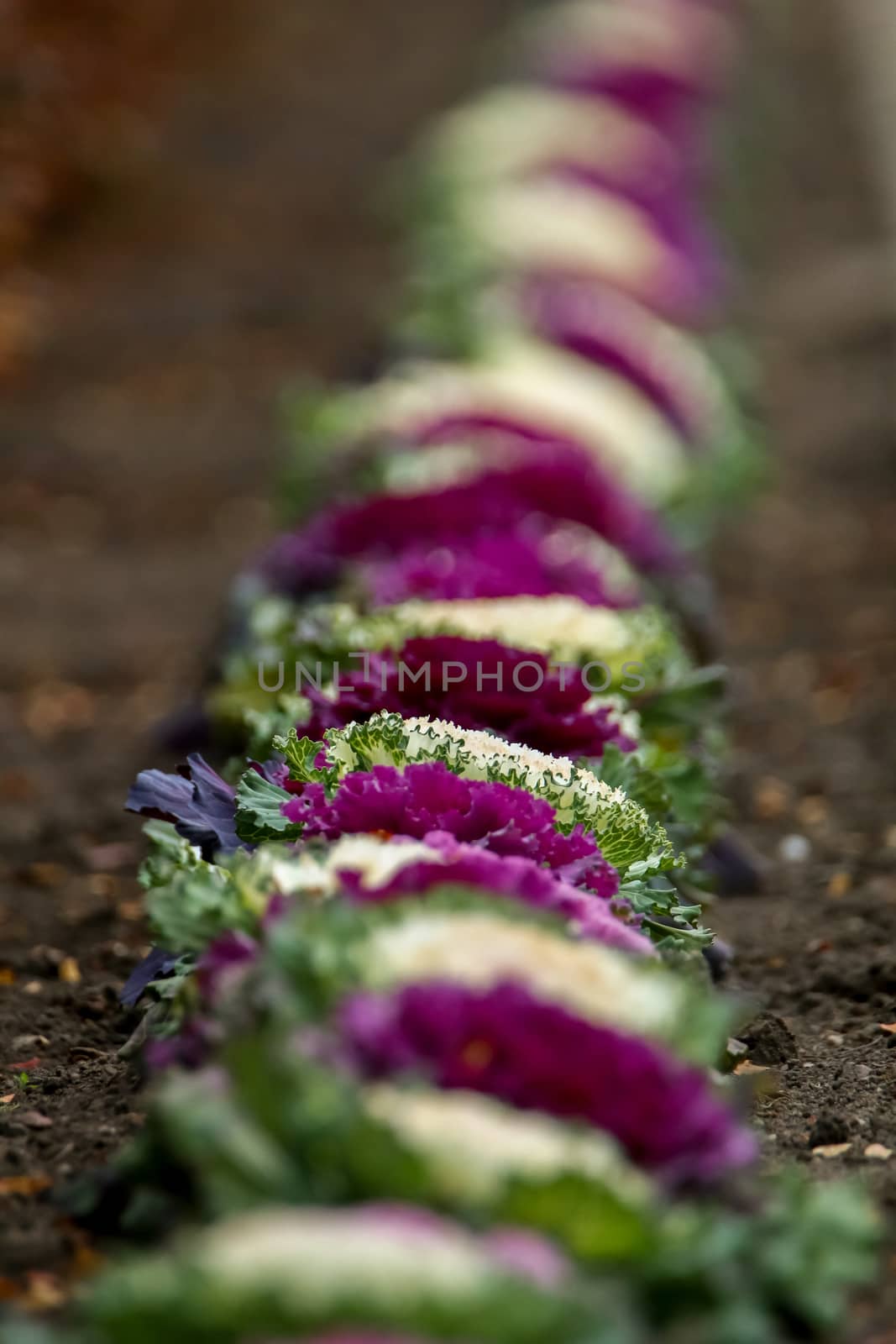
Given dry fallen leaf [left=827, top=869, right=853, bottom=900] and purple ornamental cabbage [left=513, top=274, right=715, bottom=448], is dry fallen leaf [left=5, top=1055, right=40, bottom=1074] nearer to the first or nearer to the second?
dry fallen leaf [left=827, top=869, right=853, bottom=900]

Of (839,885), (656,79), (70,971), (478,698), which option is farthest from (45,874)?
(656,79)

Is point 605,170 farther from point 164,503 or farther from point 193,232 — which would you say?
point 164,503

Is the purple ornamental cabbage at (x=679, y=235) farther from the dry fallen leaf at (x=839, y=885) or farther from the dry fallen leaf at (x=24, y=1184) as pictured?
the dry fallen leaf at (x=24, y=1184)

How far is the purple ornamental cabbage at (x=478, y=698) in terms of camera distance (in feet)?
12.1

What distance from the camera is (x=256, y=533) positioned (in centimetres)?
815

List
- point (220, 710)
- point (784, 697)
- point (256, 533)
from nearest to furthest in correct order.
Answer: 1. point (220, 710)
2. point (784, 697)
3. point (256, 533)

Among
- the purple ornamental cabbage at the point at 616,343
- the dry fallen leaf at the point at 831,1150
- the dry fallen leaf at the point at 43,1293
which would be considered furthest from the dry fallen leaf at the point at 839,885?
the purple ornamental cabbage at the point at 616,343

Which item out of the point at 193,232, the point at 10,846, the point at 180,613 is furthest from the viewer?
the point at 193,232

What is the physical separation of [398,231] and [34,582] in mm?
5266

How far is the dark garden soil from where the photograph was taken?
12.1 ft

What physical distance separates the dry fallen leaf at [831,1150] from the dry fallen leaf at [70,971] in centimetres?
179

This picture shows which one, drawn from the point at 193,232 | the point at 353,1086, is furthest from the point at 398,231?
the point at 353,1086

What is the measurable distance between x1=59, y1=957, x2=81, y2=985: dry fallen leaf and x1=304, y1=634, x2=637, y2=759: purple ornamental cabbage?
0.98 meters

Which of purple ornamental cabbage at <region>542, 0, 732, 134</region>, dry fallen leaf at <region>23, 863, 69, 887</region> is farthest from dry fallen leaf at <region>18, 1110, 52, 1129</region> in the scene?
purple ornamental cabbage at <region>542, 0, 732, 134</region>
